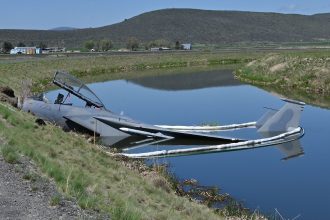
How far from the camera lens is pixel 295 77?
57094mm

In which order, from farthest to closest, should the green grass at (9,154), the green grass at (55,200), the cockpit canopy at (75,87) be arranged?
the cockpit canopy at (75,87) < the green grass at (9,154) < the green grass at (55,200)

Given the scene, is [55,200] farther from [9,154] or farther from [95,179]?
[95,179]

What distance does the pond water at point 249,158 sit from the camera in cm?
1634

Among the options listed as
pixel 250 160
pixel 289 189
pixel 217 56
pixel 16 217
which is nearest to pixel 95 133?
pixel 250 160

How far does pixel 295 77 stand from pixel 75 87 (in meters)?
36.9

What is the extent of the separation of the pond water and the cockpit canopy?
6.05m

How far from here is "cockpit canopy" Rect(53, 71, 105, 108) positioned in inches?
986

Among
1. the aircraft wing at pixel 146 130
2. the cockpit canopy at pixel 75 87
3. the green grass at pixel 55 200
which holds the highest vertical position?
the cockpit canopy at pixel 75 87

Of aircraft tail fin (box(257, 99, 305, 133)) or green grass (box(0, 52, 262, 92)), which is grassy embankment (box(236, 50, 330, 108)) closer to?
aircraft tail fin (box(257, 99, 305, 133))

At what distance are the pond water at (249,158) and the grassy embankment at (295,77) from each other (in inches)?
146

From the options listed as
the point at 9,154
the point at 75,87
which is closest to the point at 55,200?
the point at 9,154

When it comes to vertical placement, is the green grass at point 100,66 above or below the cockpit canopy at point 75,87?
below

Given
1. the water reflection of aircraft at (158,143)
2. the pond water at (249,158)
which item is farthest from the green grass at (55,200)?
the water reflection of aircraft at (158,143)

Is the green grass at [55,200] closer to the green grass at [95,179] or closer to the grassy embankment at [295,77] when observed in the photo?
the green grass at [95,179]
